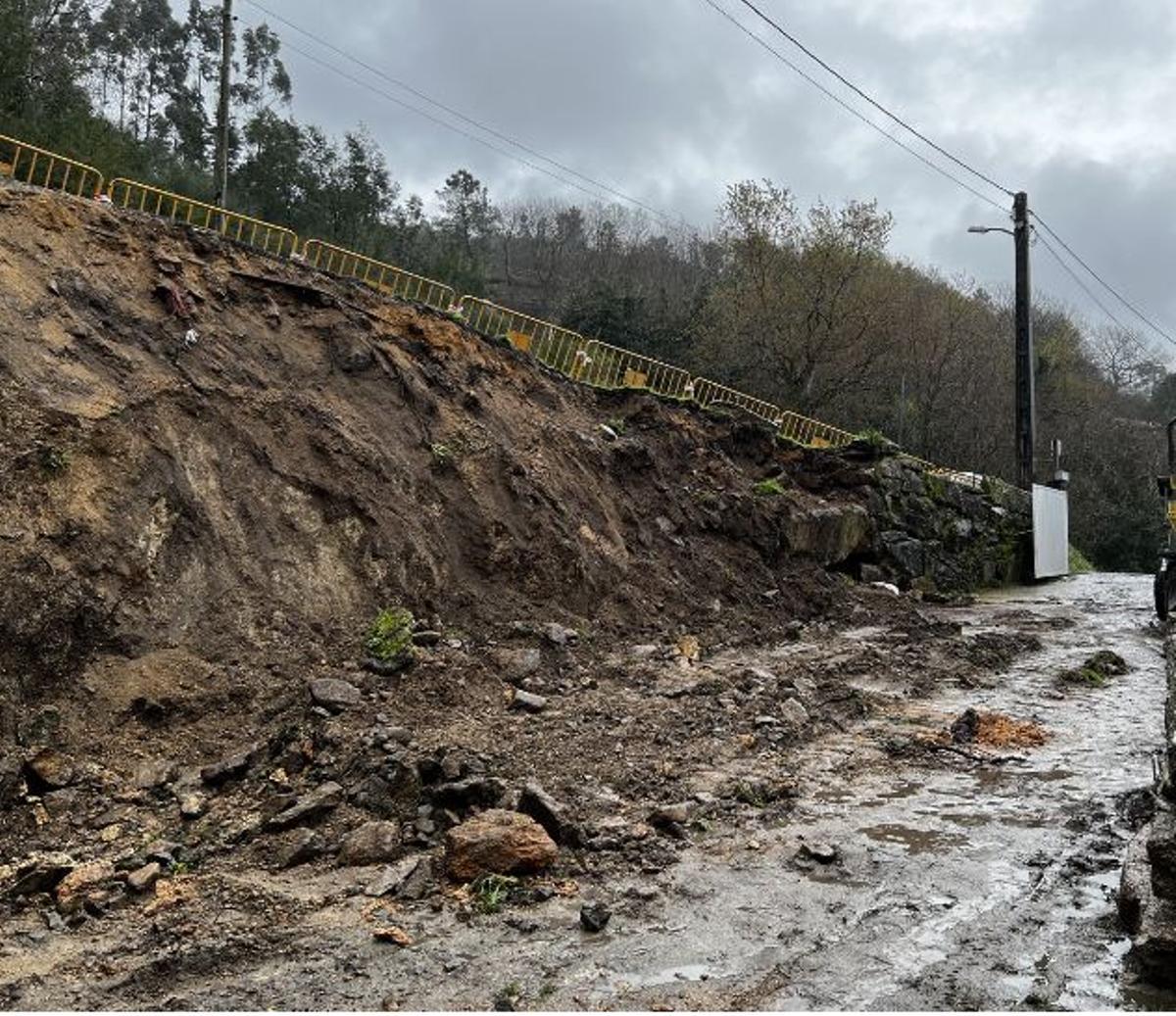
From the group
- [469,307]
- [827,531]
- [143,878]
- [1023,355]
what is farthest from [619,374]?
[143,878]

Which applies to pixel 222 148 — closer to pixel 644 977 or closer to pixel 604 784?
pixel 604 784

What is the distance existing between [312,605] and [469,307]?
848 cm

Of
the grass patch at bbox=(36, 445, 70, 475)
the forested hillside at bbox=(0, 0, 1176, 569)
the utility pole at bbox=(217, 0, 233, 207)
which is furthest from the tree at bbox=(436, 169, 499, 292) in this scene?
the grass patch at bbox=(36, 445, 70, 475)

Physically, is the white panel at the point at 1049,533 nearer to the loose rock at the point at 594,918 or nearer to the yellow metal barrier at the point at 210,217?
the yellow metal barrier at the point at 210,217

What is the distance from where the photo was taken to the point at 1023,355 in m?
23.4

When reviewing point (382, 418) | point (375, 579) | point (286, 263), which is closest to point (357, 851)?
point (375, 579)

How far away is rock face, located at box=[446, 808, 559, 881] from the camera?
477cm

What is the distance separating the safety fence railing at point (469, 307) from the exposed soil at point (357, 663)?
175cm

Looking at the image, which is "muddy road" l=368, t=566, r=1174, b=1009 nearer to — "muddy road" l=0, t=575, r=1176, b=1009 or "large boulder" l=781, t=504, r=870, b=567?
"muddy road" l=0, t=575, r=1176, b=1009

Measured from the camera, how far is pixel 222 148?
20500mm

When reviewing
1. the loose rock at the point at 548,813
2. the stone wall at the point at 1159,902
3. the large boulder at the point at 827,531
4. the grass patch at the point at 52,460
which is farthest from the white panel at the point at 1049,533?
the grass patch at the point at 52,460

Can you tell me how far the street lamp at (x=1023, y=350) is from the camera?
2284cm

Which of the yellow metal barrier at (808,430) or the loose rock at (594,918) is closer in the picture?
the loose rock at (594,918)

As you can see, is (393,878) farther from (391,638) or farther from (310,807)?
(391,638)
